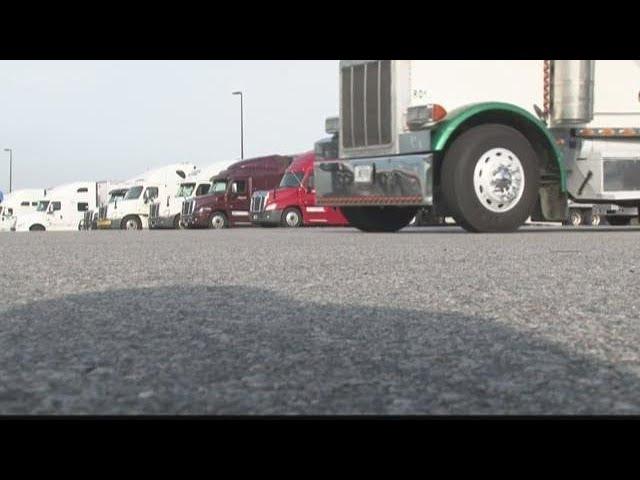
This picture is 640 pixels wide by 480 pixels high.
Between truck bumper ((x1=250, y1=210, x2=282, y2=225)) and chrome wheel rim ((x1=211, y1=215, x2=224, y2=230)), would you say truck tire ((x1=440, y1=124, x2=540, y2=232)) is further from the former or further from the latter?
chrome wheel rim ((x1=211, y1=215, x2=224, y2=230))

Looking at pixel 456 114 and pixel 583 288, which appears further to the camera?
pixel 456 114

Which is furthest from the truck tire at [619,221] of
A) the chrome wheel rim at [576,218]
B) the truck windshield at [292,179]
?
the truck windshield at [292,179]

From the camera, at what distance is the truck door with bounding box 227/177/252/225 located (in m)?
26.8

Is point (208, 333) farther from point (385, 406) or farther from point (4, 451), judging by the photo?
point (4, 451)

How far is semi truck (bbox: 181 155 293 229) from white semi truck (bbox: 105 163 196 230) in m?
2.32

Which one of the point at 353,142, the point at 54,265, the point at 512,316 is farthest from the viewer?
the point at 353,142

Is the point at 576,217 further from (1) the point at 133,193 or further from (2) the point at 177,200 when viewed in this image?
(1) the point at 133,193

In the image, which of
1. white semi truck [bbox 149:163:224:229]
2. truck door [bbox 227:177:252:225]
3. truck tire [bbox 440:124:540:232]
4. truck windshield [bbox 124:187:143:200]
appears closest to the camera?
truck tire [bbox 440:124:540:232]

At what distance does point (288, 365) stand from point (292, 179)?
2249 cm

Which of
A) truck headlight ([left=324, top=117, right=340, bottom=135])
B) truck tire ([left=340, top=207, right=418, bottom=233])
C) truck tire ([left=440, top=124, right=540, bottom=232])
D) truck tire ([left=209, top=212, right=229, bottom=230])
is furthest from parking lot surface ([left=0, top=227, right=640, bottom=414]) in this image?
truck tire ([left=209, top=212, right=229, bottom=230])

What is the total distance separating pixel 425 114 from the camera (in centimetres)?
954
